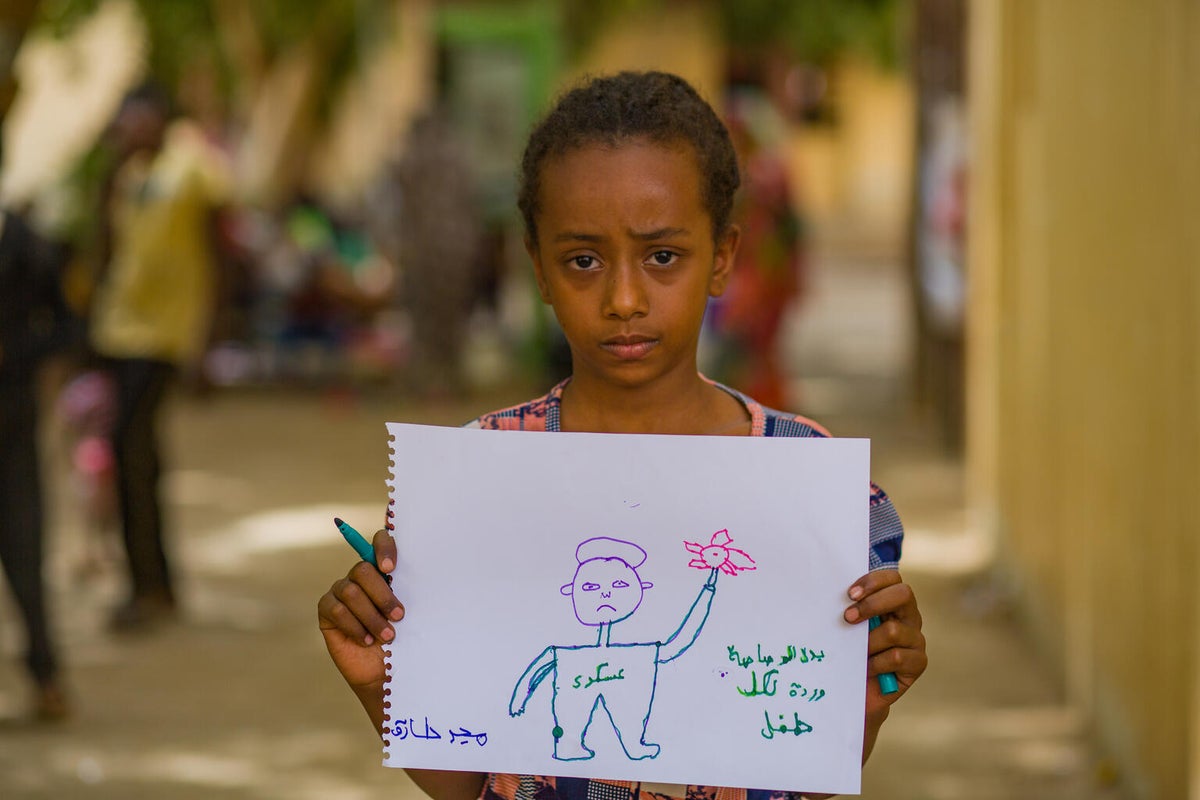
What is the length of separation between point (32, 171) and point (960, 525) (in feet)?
28.2

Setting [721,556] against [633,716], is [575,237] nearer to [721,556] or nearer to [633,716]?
[721,556]

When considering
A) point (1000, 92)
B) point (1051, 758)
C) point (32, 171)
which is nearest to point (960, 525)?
point (1000, 92)

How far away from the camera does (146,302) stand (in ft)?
20.7

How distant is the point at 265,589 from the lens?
277 inches

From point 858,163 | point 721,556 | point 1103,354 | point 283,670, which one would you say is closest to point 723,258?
point 721,556

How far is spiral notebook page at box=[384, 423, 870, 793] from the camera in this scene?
2.03m

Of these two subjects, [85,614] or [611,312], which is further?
[85,614]

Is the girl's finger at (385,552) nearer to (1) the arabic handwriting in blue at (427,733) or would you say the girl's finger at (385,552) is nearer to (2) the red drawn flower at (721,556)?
(1) the arabic handwriting in blue at (427,733)

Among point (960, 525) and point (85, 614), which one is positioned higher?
point (960, 525)

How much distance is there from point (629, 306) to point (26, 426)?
3621 mm

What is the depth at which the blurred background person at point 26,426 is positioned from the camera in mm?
5105

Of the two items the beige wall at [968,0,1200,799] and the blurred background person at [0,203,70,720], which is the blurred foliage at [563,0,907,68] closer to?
the beige wall at [968,0,1200,799]

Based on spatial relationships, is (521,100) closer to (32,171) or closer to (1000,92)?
(32,171)

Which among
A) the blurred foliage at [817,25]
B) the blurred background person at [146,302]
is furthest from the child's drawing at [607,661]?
the blurred foliage at [817,25]
